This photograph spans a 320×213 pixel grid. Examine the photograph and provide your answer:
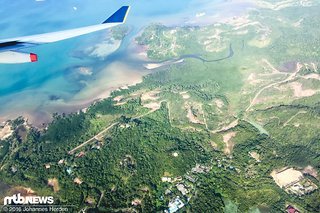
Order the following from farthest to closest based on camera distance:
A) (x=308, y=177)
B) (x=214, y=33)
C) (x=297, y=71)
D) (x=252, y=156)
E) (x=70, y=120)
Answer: (x=214, y=33)
(x=297, y=71)
(x=70, y=120)
(x=252, y=156)
(x=308, y=177)

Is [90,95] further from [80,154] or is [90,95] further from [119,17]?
[119,17]

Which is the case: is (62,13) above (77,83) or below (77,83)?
above

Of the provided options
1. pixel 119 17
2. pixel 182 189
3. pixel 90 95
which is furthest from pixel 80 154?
pixel 119 17

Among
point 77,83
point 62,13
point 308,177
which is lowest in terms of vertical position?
point 308,177

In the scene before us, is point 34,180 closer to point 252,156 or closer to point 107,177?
point 107,177

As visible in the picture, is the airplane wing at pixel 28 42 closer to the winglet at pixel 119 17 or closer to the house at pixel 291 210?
the winglet at pixel 119 17

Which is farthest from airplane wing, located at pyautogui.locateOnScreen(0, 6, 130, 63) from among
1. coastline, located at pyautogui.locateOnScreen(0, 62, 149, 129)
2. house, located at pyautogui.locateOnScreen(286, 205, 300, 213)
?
coastline, located at pyautogui.locateOnScreen(0, 62, 149, 129)

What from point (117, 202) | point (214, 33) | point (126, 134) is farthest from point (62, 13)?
point (117, 202)

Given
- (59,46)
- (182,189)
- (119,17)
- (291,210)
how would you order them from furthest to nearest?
(59,46)
(182,189)
(291,210)
(119,17)

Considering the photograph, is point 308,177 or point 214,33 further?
point 214,33
